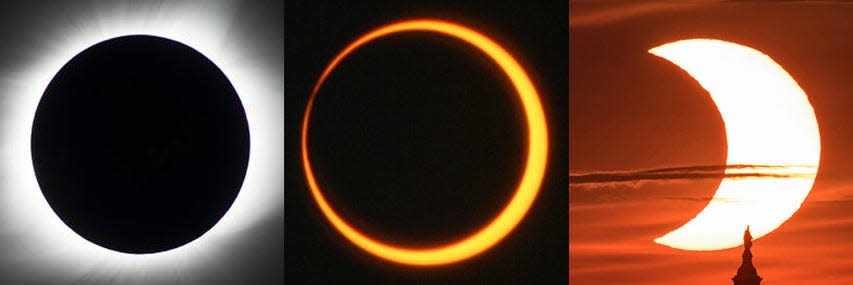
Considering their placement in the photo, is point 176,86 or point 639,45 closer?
point 176,86

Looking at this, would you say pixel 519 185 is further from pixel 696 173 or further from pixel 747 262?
pixel 747 262

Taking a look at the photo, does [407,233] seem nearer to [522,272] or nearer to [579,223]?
[522,272]

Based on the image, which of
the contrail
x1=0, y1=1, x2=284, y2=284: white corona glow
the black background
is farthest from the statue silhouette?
x1=0, y1=1, x2=284, y2=284: white corona glow

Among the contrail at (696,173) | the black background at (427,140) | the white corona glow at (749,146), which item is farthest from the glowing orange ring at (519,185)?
the white corona glow at (749,146)

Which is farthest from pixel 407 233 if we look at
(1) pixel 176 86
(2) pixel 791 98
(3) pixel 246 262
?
(2) pixel 791 98

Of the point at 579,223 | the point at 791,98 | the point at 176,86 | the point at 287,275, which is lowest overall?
the point at 287,275

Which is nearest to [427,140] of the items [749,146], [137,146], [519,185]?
[519,185]
